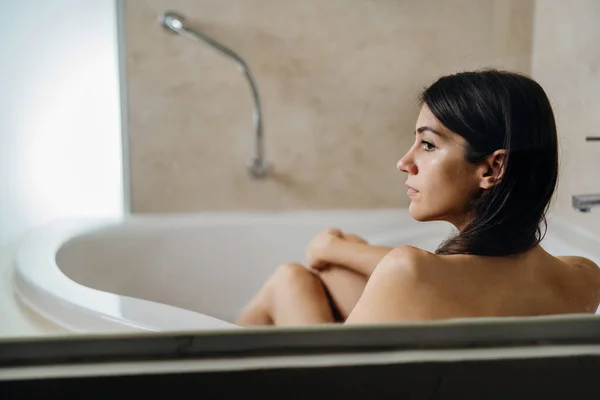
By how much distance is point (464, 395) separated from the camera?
1.81ft

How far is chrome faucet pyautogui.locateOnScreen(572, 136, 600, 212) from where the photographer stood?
2.09ft

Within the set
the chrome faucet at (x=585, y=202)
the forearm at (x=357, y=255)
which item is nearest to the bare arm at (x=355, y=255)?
the forearm at (x=357, y=255)

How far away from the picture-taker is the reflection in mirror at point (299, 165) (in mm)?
597

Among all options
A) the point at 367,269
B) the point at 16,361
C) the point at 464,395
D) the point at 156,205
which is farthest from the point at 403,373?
the point at 156,205

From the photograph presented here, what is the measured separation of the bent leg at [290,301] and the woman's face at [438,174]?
0.18 metres

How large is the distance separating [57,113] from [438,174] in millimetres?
428

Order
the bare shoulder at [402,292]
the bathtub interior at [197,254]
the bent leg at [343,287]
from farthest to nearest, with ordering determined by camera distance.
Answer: the bathtub interior at [197,254], the bent leg at [343,287], the bare shoulder at [402,292]

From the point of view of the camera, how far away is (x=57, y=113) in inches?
28.0

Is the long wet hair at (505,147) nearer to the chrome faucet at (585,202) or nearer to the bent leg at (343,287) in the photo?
the chrome faucet at (585,202)

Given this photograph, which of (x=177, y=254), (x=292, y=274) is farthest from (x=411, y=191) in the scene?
(x=177, y=254)

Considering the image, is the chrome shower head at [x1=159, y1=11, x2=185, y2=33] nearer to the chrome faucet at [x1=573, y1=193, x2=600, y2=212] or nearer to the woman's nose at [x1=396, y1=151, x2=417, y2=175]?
the woman's nose at [x1=396, y1=151, x2=417, y2=175]

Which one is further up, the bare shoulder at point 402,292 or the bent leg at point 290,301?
the bare shoulder at point 402,292

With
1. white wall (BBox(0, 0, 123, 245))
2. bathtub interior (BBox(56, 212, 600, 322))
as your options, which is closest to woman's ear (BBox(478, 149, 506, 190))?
bathtub interior (BBox(56, 212, 600, 322))

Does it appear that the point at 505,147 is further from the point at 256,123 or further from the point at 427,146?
the point at 256,123
